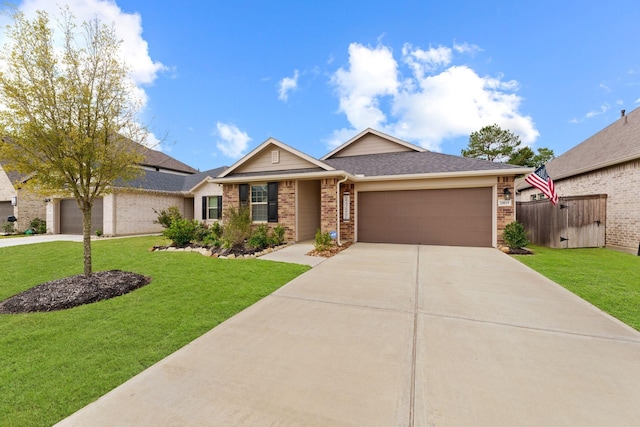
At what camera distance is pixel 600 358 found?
9.09 feet

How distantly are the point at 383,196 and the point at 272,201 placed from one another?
4.57 meters

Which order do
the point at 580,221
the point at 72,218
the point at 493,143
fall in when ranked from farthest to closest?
the point at 493,143, the point at 72,218, the point at 580,221

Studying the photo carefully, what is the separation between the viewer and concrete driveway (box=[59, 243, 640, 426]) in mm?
2021

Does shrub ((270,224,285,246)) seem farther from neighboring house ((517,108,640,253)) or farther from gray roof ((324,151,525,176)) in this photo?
neighboring house ((517,108,640,253))

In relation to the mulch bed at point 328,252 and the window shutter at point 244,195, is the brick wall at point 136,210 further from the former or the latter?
the mulch bed at point 328,252

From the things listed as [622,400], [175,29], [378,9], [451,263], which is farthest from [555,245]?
[175,29]

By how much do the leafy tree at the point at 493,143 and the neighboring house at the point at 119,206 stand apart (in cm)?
2786

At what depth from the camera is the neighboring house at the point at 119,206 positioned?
14.1m

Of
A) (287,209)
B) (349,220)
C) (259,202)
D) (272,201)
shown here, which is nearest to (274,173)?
(272,201)

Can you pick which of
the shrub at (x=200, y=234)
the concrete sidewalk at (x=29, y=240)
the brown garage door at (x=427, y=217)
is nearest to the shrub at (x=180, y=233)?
the shrub at (x=200, y=234)

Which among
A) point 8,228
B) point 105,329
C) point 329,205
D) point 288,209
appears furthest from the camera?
point 8,228

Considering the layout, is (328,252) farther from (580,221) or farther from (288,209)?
Result: (580,221)

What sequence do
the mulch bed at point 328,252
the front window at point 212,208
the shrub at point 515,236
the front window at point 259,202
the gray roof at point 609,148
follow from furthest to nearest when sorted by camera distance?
the front window at point 212,208 → the front window at point 259,202 → the gray roof at point 609,148 → the shrub at point 515,236 → the mulch bed at point 328,252

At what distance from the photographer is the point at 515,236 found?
8.80 meters
